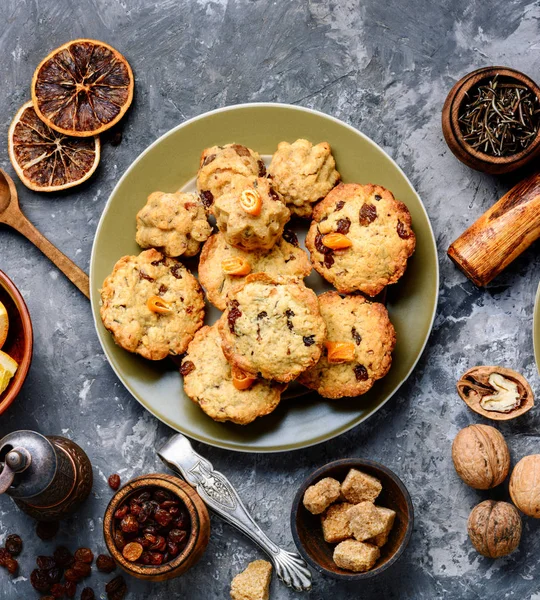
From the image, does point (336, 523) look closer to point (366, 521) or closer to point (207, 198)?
point (366, 521)

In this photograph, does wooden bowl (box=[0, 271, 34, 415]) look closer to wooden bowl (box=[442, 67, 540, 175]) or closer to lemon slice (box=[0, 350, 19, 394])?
lemon slice (box=[0, 350, 19, 394])

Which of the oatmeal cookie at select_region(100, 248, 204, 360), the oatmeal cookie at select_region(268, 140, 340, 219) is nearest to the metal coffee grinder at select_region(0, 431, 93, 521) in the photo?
the oatmeal cookie at select_region(100, 248, 204, 360)

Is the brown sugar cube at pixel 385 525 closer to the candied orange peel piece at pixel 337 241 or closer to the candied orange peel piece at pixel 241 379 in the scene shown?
the candied orange peel piece at pixel 241 379

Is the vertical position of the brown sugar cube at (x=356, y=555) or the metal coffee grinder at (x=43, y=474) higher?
the metal coffee grinder at (x=43, y=474)

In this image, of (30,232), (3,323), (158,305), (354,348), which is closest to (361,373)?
(354,348)

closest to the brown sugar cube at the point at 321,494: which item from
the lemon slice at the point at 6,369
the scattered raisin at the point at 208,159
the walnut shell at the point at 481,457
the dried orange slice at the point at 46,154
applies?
the walnut shell at the point at 481,457

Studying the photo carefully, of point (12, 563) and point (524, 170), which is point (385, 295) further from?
point (12, 563)

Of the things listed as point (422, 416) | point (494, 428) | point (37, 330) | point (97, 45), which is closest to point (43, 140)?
point (97, 45)
